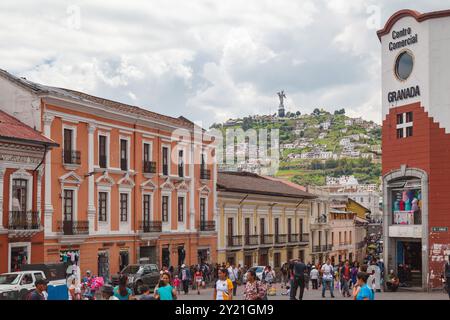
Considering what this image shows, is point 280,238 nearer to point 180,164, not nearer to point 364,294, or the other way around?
point 180,164

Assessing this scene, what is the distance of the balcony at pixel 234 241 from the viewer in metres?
55.7

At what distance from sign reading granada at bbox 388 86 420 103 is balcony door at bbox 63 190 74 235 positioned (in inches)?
701

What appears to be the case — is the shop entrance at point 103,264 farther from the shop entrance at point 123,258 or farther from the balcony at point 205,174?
the balcony at point 205,174

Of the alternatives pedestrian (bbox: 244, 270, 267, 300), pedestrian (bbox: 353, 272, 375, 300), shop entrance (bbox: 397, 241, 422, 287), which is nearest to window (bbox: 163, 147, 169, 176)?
shop entrance (bbox: 397, 241, 422, 287)

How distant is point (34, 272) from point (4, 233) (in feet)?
17.7

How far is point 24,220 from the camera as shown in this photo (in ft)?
118

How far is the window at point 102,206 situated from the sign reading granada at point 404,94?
1662 centimetres

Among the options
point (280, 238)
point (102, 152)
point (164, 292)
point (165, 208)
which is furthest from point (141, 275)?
point (280, 238)

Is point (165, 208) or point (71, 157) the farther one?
point (165, 208)

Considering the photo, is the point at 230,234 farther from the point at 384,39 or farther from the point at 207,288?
the point at 384,39

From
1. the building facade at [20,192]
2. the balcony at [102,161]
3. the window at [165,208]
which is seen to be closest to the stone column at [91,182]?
the balcony at [102,161]

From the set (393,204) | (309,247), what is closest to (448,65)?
(393,204)

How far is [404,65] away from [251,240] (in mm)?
23072
